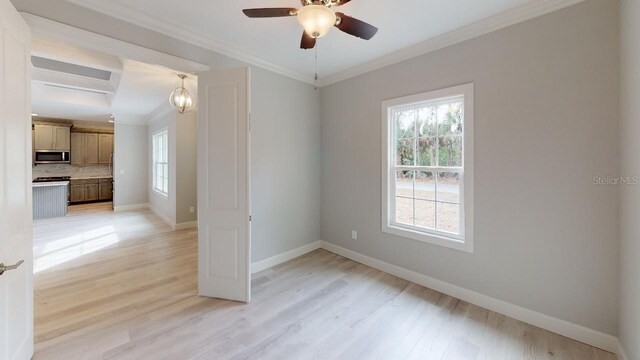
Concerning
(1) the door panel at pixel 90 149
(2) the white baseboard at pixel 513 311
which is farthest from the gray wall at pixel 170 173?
(2) the white baseboard at pixel 513 311

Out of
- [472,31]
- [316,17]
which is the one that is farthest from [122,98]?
[472,31]

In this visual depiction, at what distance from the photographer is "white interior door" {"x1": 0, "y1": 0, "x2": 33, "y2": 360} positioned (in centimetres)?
138

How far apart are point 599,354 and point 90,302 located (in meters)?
4.37

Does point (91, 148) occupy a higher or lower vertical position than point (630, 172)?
higher

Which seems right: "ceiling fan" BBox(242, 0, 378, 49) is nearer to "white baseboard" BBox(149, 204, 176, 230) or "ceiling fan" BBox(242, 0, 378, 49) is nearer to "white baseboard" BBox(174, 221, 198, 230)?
"white baseboard" BBox(174, 221, 198, 230)

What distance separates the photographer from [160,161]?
21.5ft

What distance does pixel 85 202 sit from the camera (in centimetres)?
785

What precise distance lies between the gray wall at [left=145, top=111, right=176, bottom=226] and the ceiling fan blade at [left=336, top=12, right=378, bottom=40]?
15.5ft

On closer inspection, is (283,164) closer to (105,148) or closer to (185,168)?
(185,168)

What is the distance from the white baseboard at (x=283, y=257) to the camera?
3.22 m

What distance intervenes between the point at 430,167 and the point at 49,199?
8.27m

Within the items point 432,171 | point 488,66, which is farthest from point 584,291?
point 488,66

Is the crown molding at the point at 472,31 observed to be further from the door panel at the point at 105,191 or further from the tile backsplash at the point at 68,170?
the tile backsplash at the point at 68,170

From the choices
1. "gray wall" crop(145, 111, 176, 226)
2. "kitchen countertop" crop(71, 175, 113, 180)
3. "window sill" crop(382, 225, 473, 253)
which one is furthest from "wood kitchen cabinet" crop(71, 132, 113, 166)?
"window sill" crop(382, 225, 473, 253)
